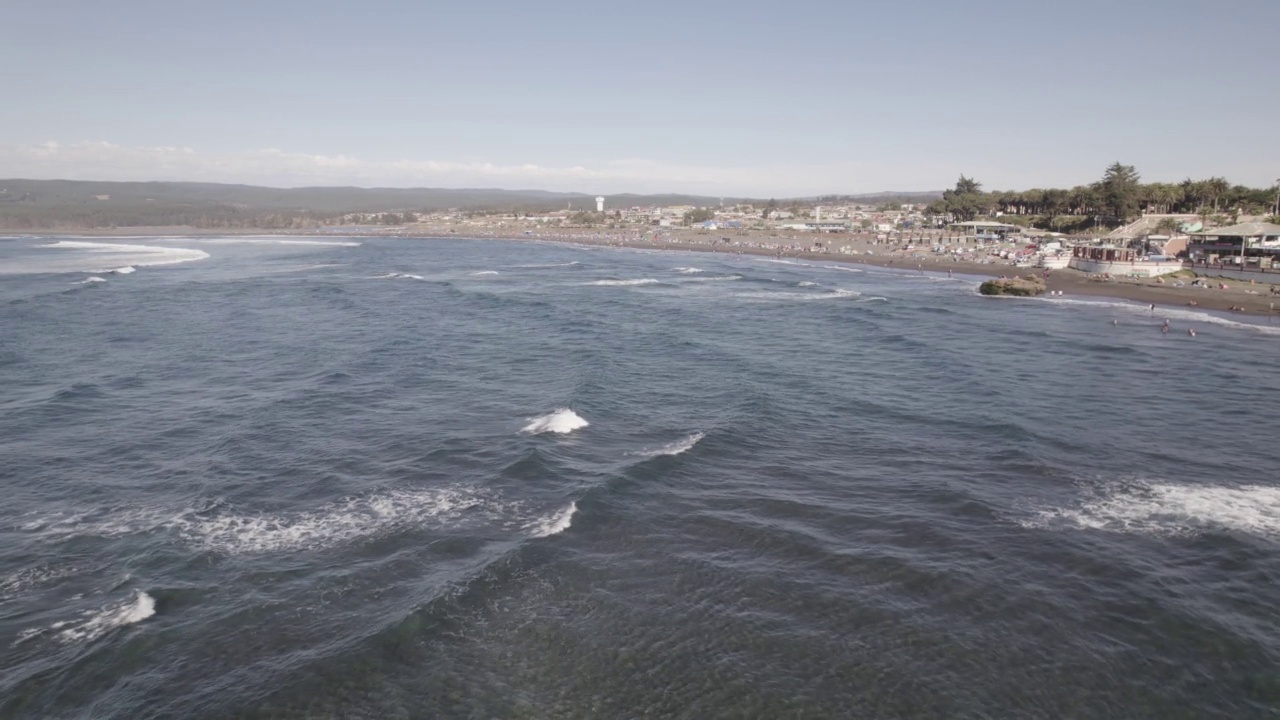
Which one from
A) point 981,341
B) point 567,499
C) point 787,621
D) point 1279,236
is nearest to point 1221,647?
point 787,621

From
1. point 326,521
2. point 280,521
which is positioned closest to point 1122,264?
point 326,521

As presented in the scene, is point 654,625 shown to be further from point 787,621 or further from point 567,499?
point 567,499

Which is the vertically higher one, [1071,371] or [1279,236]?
[1279,236]

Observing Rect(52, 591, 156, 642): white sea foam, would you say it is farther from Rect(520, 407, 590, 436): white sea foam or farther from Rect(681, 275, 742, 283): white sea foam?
Rect(681, 275, 742, 283): white sea foam

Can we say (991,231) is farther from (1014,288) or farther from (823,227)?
(1014,288)

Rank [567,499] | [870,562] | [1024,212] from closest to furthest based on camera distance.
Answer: [870,562], [567,499], [1024,212]

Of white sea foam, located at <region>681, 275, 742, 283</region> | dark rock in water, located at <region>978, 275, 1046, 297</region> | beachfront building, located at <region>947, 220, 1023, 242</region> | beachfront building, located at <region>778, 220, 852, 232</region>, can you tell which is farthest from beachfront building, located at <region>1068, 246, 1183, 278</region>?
beachfront building, located at <region>778, 220, 852, 232</region>
